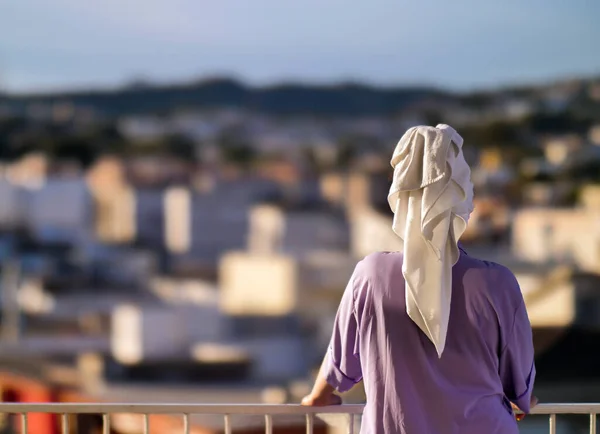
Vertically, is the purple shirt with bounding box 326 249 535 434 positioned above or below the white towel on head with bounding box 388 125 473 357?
below

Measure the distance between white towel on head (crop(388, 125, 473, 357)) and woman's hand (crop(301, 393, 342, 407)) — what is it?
322 mm

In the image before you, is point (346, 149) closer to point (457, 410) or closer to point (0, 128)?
point (0, 128)

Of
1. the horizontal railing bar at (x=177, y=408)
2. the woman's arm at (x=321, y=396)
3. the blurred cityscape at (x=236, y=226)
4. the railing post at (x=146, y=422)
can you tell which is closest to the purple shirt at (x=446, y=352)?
the woman's arm at (x=321, y=396)

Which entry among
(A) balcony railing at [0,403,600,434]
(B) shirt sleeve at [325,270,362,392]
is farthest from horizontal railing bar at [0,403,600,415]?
(B) shirt sleeve at [325,270,362,392]

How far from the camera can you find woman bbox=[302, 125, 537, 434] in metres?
1.41

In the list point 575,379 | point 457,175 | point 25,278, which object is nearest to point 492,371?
point 457,175

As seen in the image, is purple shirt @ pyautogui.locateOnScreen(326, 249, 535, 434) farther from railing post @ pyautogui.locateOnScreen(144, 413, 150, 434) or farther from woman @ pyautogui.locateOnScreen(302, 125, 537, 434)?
railing post @ pyautogui.locateOnScreen(144, 413, 150, 434)

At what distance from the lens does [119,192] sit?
47656 millimetres

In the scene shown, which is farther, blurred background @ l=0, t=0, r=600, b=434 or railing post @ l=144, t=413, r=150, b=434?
blurred background @ l=0, t=0, r=600, b=434

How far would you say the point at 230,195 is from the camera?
44531 millimetres

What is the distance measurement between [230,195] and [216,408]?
140 feet

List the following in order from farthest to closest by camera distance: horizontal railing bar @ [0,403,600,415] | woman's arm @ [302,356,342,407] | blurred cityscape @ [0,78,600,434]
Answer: blurred cityscape @ [0,78,600,434]
horizontal railing bar @ [0,403,600,415]
woman's arm @ [302,356,342,407]

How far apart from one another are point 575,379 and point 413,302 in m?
13.4

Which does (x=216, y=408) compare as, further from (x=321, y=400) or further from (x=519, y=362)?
(x=519, y=362)
